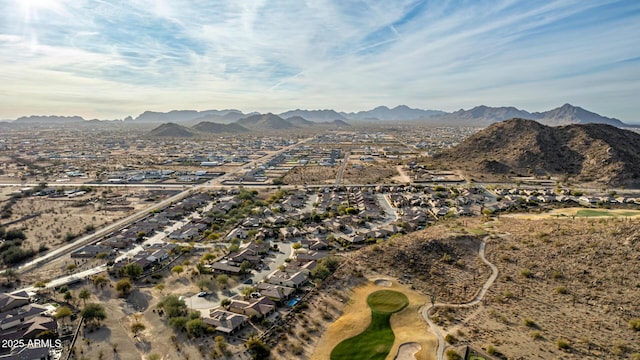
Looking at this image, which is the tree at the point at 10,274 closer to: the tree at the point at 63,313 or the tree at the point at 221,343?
the tree at the point at 63,313

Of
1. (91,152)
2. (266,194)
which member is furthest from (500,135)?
(91,152)

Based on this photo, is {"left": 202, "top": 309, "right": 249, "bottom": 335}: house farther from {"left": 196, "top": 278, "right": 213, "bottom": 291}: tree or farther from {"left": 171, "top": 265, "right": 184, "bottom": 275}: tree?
{"left": 171, "top": 265, "right": 184, "bottom": 275}: tree

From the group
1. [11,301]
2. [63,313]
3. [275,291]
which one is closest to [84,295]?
[63,313]

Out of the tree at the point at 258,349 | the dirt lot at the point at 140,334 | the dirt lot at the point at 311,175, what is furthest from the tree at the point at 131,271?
the dirt lot at the point at 311,175

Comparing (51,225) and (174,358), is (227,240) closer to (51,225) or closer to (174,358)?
(174,358)

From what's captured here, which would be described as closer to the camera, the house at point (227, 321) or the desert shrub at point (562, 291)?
the house at point (227, 321)

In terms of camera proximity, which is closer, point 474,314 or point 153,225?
point 474,314
